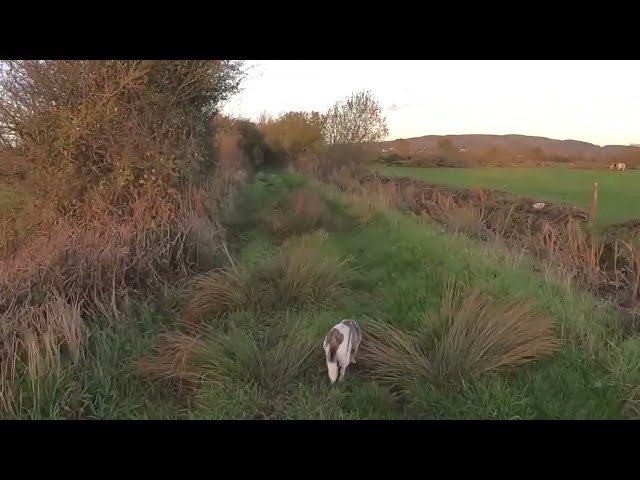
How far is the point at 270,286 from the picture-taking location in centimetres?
620

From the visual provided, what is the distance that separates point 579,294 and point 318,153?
28907 mm

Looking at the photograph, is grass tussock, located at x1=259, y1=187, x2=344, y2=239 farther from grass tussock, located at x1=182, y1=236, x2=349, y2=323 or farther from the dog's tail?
the dog's tail

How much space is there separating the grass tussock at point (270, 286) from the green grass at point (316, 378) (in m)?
0.15

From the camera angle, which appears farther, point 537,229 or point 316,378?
point 537,229

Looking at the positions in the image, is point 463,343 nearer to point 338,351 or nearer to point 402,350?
point 402,350

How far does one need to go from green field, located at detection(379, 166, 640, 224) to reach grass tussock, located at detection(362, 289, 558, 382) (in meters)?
9.64

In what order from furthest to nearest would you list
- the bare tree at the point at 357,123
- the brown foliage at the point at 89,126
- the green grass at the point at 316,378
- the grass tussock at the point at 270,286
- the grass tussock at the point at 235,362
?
the bare tree at the point at 357,123, the brown foliage at the point at 89,126, the grass tussock at the point at 270,286, the grass tussock at the point at 235,362, the green grass at the point at 316,378

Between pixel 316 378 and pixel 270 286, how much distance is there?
2.11 metres

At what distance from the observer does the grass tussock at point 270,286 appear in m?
5.83

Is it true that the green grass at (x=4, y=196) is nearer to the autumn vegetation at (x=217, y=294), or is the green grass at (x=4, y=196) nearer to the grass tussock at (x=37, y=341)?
the autumn vegetation at (x=217, y=294)

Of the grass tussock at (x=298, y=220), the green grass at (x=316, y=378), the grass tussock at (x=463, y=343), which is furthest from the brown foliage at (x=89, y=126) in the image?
the grass tussock at (x=463, y=343)

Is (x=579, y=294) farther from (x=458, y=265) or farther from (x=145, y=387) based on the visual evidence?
(x=145, y=387)

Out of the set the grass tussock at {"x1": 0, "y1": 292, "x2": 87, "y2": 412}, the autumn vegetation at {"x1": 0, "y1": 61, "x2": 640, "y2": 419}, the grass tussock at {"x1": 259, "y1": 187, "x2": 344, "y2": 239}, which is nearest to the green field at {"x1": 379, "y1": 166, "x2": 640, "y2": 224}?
the autumn vegetation at {"x1": 0, "y1": 61, "x2": 640, "y2": 419}

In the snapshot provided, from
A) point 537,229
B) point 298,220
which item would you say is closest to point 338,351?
point 298,220
